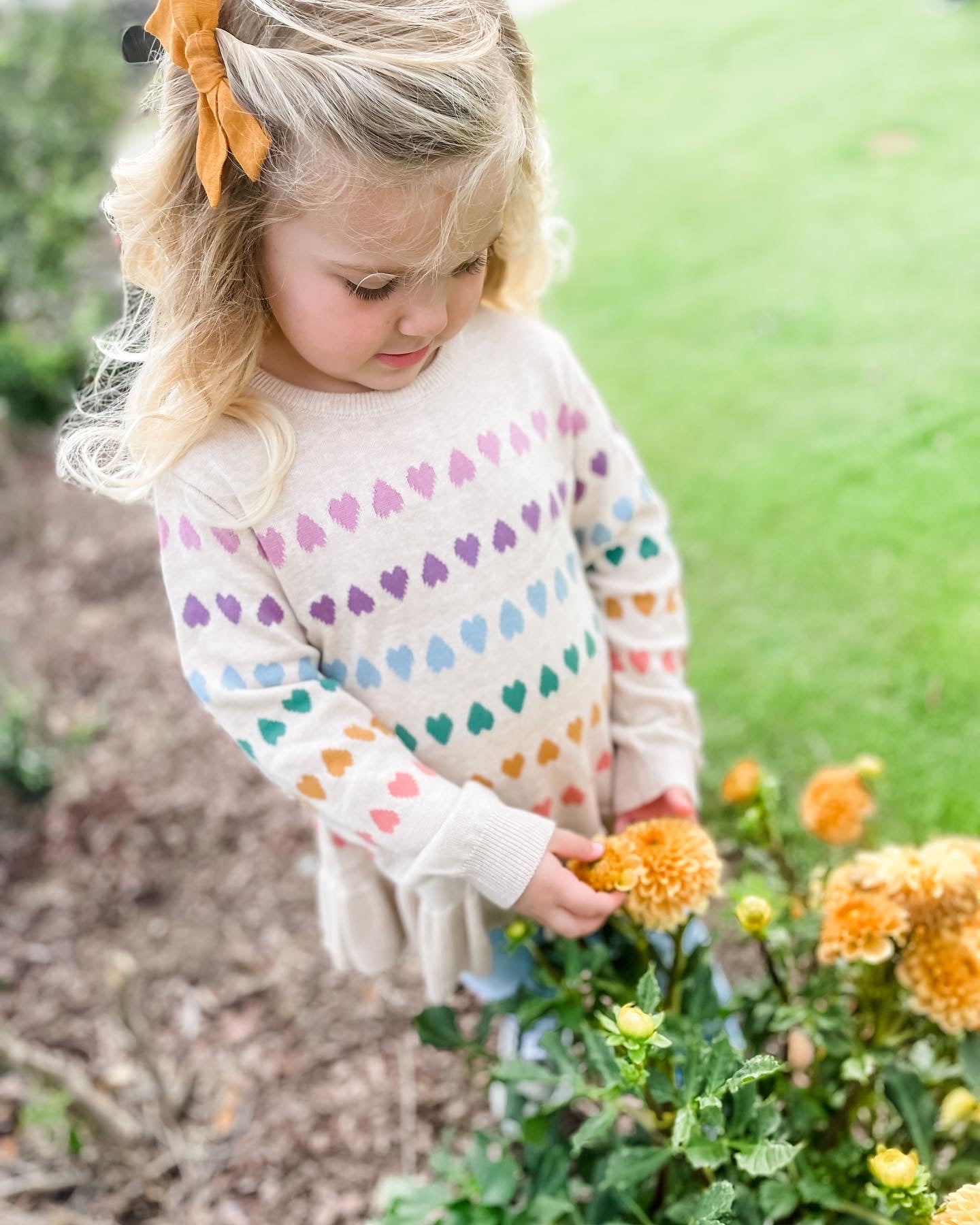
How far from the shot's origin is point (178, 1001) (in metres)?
2.21

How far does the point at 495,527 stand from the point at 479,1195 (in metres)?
0.91

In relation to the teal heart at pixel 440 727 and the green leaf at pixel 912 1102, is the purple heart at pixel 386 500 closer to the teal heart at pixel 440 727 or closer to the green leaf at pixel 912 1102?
the teal heart at pixel 440 727

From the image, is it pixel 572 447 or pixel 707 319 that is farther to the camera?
pixel 707 319

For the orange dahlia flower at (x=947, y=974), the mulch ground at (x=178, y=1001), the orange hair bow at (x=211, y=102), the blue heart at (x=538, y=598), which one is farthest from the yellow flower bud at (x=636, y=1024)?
the mulch ground at (x=178, y=1001)

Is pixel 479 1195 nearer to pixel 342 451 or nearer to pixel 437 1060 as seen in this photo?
pixel 437 1060

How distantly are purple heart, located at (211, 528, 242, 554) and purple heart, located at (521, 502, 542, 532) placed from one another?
1.11ft

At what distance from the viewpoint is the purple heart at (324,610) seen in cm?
119

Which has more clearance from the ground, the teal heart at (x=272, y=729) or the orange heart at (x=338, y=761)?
the teal heart at (x=272, y=729)

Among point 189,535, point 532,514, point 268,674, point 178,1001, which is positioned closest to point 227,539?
point 189,535

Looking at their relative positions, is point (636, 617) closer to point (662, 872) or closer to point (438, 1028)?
point (662, 872)

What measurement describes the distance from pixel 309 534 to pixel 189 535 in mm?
132

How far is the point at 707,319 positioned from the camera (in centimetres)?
419

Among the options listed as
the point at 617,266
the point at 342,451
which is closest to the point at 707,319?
the point at 617,266

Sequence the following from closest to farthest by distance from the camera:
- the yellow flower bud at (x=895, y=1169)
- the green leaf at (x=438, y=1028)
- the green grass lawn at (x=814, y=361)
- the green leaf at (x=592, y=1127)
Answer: the yellow flower bud at (x=895, y=1169), the green leaf at (x=592, y=1127), the green leaf at (x=438, y=1028), the green grass lawn at (x=814, y=361)
